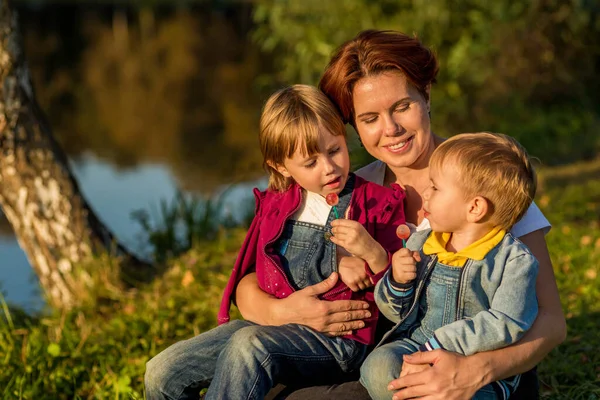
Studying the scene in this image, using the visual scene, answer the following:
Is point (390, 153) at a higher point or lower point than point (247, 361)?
higher

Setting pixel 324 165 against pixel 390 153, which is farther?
pixel 390 153

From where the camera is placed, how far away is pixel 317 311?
283 cm

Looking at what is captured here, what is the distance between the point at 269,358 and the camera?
8.84 feet

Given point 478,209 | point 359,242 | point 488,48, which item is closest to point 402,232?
point 359,242

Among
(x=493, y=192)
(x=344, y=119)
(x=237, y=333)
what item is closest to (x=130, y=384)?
(x=237, y=333)

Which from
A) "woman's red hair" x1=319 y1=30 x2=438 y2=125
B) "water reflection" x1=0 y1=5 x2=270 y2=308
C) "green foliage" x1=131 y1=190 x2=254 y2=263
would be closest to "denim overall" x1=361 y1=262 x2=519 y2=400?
"woman's red hair" x1=319 y1=30 x2=438 y2=125

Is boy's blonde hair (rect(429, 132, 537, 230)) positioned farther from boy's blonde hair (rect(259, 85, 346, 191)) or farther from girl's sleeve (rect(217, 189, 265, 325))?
girl's sleeve (rect(217, 189, 265, 325))

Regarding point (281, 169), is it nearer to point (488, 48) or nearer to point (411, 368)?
point (411, 368)

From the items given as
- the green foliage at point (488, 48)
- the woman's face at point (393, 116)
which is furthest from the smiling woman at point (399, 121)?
the green foliage at point (488, 48)

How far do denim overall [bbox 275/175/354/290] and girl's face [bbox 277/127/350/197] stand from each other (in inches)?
4.2

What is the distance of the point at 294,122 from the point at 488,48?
9135mm

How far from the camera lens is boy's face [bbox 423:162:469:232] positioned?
8.49ft

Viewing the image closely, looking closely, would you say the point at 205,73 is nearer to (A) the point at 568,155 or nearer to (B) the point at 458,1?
(B) the point at 458,1

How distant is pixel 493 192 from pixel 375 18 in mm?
9332
